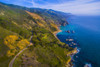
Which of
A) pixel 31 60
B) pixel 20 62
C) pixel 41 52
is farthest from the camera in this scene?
pixel 41 52

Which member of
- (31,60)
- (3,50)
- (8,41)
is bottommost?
(31,60)

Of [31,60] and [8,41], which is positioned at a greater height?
[8,41]

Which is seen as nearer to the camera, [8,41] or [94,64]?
[94,64]

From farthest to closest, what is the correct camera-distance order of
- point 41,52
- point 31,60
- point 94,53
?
point 94,53
point 41,52
point 31,60

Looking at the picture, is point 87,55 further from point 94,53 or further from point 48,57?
point 48,57

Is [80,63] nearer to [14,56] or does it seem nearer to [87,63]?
[87,63]

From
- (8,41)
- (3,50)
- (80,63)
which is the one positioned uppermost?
(8,41)

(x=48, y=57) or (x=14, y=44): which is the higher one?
(x=14, y=44)

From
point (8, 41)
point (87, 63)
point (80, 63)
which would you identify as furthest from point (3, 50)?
point (87, 63)

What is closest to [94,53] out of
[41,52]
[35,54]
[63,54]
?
[63,54]
